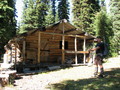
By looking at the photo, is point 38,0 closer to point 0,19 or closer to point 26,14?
point 26,14

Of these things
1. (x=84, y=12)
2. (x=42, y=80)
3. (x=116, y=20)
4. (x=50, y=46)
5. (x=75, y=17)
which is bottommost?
(x=42, y=80)

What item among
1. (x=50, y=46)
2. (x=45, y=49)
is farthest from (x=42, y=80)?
(x=50, y=46)

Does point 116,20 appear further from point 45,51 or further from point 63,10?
point 45,51

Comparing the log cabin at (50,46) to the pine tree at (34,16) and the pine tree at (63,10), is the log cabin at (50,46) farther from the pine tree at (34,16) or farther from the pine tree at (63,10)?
the pine tree at (63,10)

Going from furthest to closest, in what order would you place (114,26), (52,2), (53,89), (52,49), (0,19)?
(52,2), (114,26), (52,49), (0,19), (53,89)

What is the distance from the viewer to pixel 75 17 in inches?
1080

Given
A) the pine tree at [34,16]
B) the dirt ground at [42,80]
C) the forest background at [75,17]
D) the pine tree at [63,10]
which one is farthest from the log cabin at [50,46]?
the pine tree at [63,10]

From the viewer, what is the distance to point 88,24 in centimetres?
2528

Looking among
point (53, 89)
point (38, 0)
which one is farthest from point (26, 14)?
point (53, 89)

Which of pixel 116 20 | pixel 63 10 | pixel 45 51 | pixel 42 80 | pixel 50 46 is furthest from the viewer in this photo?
pixel 63 10

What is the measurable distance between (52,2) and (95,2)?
13.9 meters

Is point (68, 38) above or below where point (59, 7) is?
below

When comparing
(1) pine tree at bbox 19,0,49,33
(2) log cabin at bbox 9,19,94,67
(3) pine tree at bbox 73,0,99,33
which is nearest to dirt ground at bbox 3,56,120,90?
(2) log cabin at bbox 9,19,94,67

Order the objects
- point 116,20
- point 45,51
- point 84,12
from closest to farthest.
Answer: point 45,51 < point 116,20 < point 84,12
